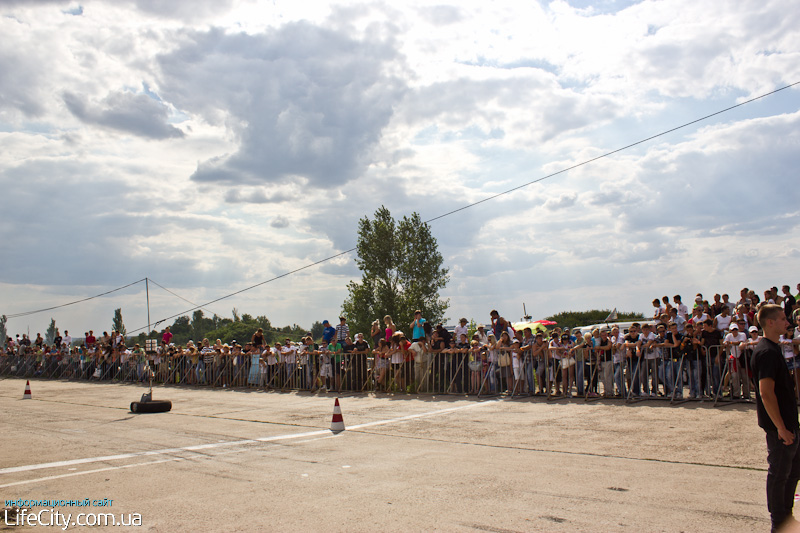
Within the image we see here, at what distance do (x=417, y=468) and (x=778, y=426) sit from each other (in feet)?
14.0

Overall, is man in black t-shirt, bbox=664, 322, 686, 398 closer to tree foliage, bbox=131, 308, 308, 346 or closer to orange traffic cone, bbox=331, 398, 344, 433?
orange traffic cone, bbox=331, 398, 344, 433

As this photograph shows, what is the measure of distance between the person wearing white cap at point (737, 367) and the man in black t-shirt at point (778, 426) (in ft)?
26.8

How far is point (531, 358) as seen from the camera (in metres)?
14.8

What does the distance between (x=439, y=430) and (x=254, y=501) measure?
5175mm

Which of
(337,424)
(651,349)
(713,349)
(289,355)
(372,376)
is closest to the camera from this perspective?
(337,424)

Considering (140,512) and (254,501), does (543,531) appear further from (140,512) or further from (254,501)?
(140,512)

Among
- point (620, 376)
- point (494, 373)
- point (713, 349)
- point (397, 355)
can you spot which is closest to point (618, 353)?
point (620, 376)

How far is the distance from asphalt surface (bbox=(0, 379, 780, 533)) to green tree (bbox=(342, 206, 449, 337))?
44679mm

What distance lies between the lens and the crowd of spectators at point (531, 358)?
12.5m

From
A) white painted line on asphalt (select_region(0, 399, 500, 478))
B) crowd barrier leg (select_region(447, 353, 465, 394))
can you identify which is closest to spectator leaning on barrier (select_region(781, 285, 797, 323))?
crowd barrier leg (select_region(447, 353, 465, 394))

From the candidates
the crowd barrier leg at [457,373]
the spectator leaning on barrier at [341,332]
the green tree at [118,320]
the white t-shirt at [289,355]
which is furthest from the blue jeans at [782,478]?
the green tree at [118,320]

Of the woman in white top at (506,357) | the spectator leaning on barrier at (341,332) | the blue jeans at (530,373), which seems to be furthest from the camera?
the spectator leaning on barrier at (341,332)

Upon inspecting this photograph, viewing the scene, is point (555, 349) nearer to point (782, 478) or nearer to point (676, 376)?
point (676, 376)

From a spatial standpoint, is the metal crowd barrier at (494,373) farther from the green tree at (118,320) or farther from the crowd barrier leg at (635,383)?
the green tree at (118,320)
